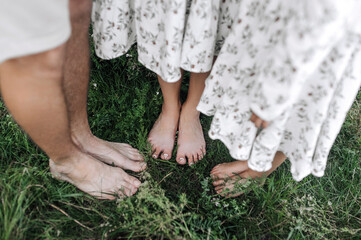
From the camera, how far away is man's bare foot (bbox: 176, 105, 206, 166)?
183cm

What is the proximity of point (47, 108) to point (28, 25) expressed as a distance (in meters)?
0.31

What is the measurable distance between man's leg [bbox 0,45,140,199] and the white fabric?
0.20ft

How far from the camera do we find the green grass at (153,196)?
1.46m

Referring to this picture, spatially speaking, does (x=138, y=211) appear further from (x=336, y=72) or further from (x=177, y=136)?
(x=336, y=72)

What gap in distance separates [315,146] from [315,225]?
0.59 meters

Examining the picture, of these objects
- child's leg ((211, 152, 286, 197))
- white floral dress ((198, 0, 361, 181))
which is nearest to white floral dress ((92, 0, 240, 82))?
white floral dress ((198, 0, 361, 181))

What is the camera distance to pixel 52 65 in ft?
3.36

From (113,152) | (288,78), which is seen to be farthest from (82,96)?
(288,78)

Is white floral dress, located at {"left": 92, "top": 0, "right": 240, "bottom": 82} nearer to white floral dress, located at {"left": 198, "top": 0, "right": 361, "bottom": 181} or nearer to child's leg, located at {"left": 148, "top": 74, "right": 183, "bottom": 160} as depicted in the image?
white floral dress, located at {"left": 198, "top": 0, "right": 361, "bottom": 181}

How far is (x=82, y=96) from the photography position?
1.50m

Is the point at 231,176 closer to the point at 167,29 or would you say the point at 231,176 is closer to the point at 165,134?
the point at 165,134

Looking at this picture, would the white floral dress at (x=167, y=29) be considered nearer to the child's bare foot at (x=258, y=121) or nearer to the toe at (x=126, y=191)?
the child's bare foot at (x=258, y=121)

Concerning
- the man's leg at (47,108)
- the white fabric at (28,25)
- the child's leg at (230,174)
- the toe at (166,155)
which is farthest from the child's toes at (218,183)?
the white fabric at (28,25)

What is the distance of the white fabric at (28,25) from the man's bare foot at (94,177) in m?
0.65
